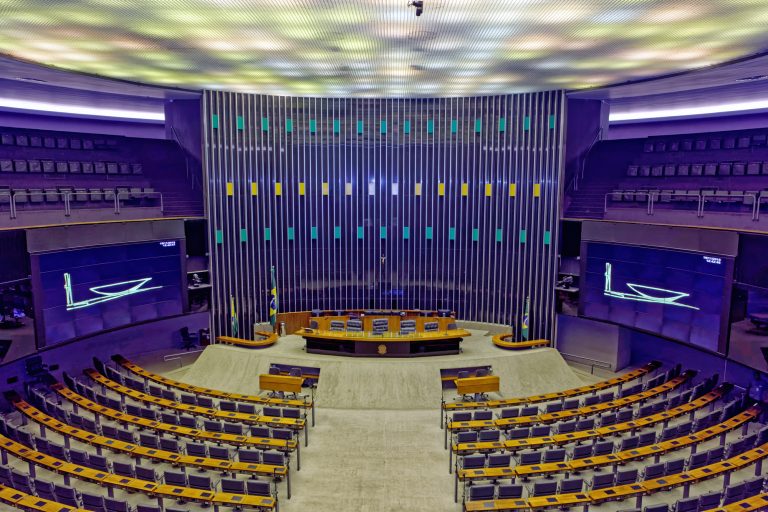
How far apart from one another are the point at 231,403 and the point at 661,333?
539 inches

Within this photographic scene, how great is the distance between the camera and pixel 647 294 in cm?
1570

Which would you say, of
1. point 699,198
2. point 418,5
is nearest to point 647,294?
point 699,198

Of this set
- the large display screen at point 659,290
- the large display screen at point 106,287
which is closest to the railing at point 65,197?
the large display screen at point 106,287

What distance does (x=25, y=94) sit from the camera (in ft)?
53.9

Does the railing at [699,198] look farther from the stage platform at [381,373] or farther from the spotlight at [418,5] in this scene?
the spotlight at [418,5]

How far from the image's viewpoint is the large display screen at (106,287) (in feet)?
46.6

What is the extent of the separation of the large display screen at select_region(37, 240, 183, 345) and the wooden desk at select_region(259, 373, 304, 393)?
5.79 metres

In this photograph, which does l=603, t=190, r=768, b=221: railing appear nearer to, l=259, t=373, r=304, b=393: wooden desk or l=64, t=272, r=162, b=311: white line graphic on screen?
l=259, t=373, r=304, b=393: wooden desk

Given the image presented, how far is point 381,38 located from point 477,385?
9.93 meters

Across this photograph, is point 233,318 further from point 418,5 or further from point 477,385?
point 418,5

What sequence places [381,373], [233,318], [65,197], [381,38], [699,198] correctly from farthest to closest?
[233,318] → [699,198] → [65,197] → [381,373] → [381,38]

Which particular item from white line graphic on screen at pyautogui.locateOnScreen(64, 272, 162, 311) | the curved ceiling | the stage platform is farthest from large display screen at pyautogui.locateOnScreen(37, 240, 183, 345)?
the curved ceiling

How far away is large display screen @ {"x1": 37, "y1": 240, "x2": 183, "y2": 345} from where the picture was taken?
14.2 m

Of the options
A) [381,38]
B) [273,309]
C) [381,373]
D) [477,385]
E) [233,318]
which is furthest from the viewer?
[273,309]
